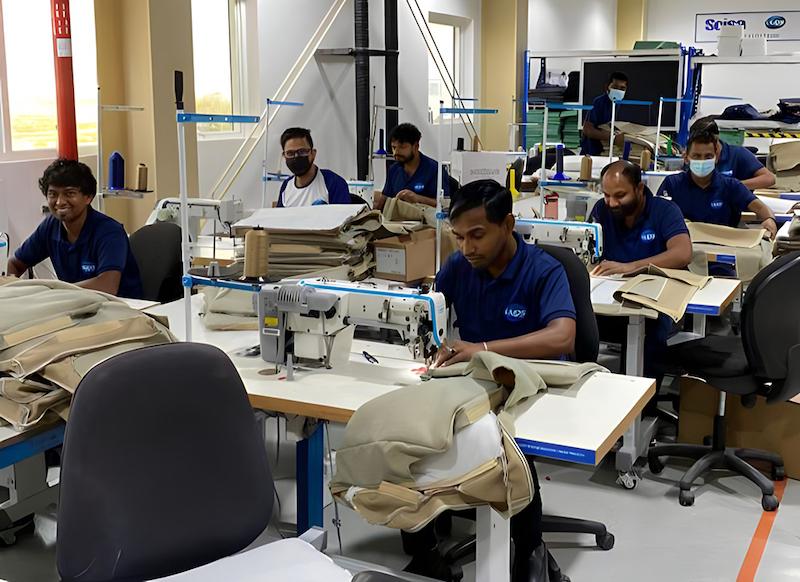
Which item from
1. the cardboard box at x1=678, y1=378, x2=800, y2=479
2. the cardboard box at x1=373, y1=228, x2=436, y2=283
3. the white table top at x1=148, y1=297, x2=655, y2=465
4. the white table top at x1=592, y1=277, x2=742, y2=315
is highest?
the cardboard box at x1=373, y1=228, x2=436, y2=283

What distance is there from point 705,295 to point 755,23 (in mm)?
11221

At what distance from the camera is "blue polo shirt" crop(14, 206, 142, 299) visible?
3.42 m

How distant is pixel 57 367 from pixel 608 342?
241cm

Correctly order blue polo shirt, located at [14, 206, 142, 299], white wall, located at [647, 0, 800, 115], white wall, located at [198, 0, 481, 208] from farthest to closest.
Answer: white wall, located at [647, 0, 800, 115] → white wall, located at [198, 0, 481, 208] → blue polo shirt, located at [14, 206, 142, 299]

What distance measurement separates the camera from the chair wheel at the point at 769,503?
3.03m

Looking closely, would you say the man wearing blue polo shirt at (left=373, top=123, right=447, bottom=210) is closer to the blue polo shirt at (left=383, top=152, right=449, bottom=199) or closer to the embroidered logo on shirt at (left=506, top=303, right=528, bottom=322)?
the blue polo shirt at (left=383, top=152, right=449, bottom=199)

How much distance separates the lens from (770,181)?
5.66 metres

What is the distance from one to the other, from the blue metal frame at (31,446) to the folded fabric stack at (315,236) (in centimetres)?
85

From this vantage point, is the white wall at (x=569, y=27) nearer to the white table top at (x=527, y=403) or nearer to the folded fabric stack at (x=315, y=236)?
the folded fabric stack at (x=315, y=236)

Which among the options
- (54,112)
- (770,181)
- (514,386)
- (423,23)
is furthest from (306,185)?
(423,23)

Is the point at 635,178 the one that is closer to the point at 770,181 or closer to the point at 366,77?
the point at 770,181

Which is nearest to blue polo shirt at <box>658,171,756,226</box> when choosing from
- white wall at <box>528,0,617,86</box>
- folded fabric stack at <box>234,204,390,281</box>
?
folded fabric stack at <box>234,204,390,281</box>

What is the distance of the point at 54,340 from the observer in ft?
6.91

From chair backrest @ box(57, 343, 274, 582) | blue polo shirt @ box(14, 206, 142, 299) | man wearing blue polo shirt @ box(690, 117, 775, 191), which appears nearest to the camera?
chair backrest @ box(57, 343, 274, 582)
